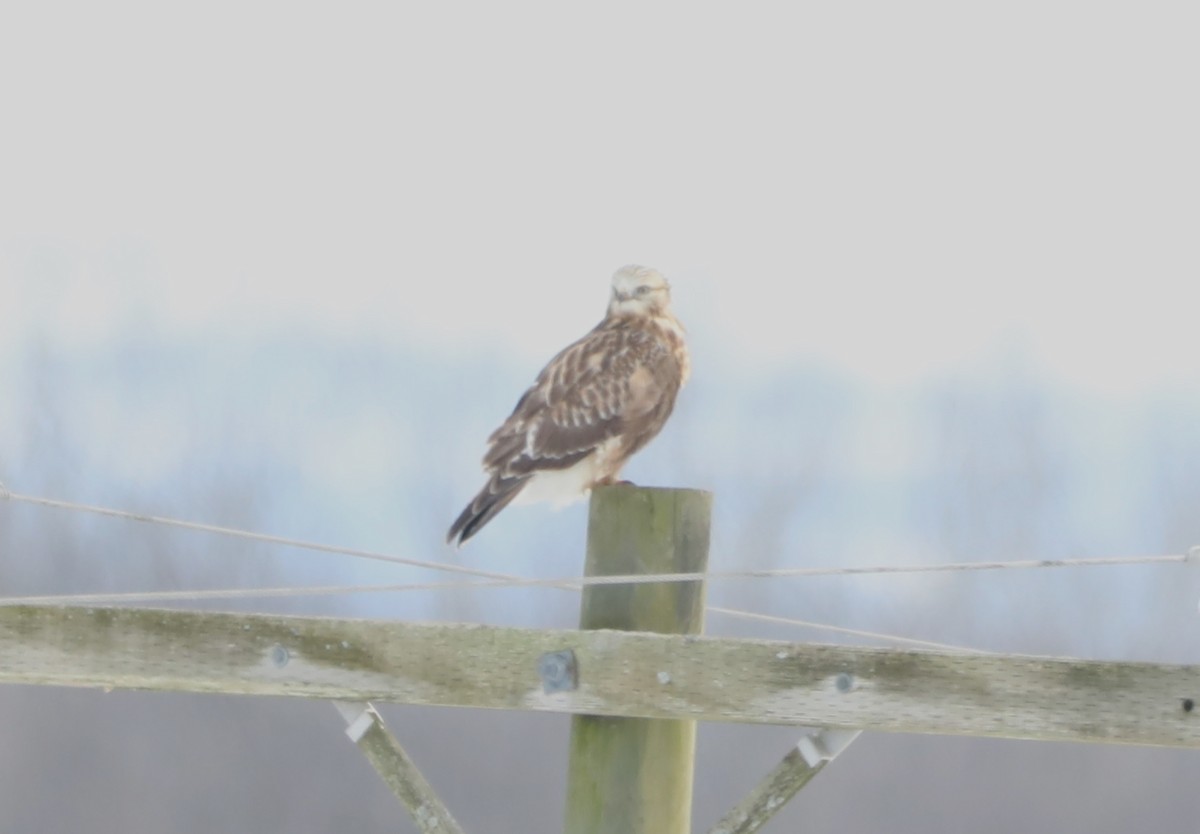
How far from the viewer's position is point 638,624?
317 centimetres

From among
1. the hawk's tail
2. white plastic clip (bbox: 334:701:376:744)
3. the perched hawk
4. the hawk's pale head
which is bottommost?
white plastic clip (bbox: 334:701:376:744)

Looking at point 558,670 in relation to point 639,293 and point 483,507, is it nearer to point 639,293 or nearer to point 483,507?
point 483,507

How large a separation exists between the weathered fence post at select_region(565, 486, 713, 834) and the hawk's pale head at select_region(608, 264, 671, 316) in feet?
7.11

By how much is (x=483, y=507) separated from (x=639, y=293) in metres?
1.25

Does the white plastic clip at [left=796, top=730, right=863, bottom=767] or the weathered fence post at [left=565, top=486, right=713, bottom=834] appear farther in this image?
the weathered fence post at [left=565, top=486, right=713, bottom=834]

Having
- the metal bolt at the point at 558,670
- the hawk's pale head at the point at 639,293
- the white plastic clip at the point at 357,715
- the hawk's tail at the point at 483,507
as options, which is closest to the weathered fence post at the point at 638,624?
the metal bolt at the point at 558,670

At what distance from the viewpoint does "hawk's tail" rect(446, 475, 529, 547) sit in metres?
4.40

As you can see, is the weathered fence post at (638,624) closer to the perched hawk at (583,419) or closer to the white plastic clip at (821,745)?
the white plastic clip at (821,745)

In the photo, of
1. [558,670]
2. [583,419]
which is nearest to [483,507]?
[583,419]

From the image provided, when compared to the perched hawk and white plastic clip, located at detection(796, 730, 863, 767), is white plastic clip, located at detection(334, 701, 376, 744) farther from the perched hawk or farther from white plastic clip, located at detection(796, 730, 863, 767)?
the perched hawk

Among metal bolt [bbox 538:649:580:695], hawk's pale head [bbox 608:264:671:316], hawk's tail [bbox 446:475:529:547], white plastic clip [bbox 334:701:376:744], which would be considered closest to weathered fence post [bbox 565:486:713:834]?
metal bolt [bbox 538:649:580:695]

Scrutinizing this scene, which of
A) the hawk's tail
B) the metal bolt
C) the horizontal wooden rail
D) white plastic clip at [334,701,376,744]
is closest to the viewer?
the horizontal wooden rail

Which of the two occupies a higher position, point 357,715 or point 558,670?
point 558,670

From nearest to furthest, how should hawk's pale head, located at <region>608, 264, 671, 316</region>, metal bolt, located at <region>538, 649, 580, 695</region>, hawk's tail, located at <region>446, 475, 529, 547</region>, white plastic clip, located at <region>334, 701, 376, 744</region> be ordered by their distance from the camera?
metal bolt, located at <region>538, 649, 580, 695</region> < white plastic clip, located at <region>334, 701, 376, 744</region> < hawk's tail, located at <region>446, 475, 529, 547</region> < hawk's pale head, located at <region>608, 264, 671, 316</region>
